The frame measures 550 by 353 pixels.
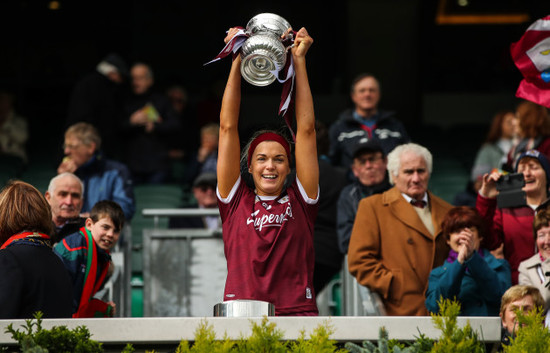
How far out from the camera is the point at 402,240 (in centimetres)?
708

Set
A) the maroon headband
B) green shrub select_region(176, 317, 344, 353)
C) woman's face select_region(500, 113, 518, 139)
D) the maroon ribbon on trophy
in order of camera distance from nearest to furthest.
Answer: green shrub select_region(176, 317, 344, 353) → the maroon ribbon on trophy → the maroon headband → woman's face select_region(500, 113, 518, 139)

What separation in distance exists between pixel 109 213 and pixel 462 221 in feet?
7.48

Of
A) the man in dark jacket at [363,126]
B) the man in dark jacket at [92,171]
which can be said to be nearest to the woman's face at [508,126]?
the man in dark jacket at [363,126]

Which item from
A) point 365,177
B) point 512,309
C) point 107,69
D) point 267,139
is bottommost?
point 512,309

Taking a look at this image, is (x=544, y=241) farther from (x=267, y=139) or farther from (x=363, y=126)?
(x=363, y=126)

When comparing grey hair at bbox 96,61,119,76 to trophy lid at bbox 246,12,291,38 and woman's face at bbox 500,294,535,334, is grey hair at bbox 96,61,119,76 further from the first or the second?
woman's face at bbox 500,294,535,334

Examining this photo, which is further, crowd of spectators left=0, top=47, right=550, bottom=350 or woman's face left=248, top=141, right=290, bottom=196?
crowd of spectators left=0, top=47, right=550, bottom=350

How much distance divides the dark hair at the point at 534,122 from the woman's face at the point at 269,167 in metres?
3.63

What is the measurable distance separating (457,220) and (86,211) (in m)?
3.26

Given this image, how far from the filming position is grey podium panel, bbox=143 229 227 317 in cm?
850

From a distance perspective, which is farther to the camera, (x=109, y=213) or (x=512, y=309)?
(x=109, y=213)

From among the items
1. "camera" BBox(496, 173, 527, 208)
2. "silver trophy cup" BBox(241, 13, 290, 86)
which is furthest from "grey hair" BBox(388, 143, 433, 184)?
"silver trophy cup" BBox(241, 13, 290, 86)

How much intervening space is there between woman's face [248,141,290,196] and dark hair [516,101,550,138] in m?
3.63

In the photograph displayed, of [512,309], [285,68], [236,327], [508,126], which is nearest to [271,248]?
[285,68]
